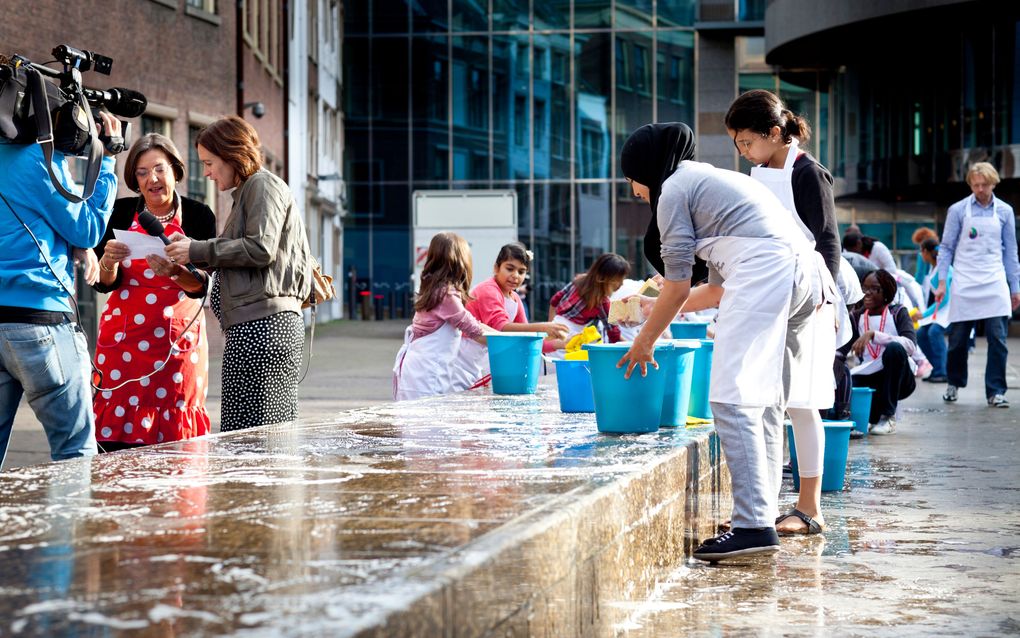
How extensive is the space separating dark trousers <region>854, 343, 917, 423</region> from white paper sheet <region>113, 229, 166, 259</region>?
5.46 meters

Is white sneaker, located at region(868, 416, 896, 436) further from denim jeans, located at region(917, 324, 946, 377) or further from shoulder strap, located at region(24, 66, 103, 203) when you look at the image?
shoulder strap, located at region(24, 66, 103, 203)

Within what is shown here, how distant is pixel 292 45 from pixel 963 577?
27005 mm

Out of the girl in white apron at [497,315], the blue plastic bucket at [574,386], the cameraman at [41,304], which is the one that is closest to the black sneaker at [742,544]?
the blue plastic bucket at [574,386]

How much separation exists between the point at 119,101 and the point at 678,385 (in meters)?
2.36

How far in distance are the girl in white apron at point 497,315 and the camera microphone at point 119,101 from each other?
274cm

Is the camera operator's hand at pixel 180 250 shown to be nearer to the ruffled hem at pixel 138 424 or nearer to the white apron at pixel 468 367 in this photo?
the ruffled hem at pixel 138 424

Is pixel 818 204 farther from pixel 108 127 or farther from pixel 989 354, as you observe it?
pixel 989 354

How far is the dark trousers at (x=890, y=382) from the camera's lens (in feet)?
31.2

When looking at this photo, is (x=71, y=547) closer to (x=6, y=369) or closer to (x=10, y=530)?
(x=10, y=530)

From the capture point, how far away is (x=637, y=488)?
13.5 ft

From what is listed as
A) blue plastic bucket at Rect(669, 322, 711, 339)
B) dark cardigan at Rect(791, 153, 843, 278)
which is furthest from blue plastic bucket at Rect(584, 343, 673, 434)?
blue plastic bucket at Rect(669, 322, 711, 339)

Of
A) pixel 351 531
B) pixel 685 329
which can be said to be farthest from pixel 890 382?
pixel 351 531

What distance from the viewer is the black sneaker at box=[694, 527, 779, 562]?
4719mm

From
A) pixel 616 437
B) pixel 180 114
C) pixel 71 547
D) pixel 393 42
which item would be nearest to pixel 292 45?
pixel 393 42
